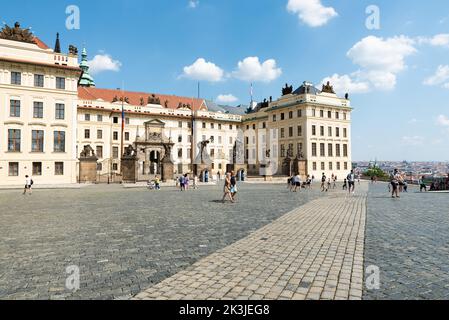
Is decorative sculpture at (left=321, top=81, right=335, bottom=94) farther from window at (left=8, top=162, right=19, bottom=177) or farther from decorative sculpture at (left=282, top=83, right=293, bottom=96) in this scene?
window at (left=8, top=162, right=19, bottom=177)

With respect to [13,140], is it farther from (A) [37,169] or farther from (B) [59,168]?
(B) [59,168]

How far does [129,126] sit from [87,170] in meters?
23.2

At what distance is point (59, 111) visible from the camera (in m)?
38.3

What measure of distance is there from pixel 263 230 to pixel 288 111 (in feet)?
173

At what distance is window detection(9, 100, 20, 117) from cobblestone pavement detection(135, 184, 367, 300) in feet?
126

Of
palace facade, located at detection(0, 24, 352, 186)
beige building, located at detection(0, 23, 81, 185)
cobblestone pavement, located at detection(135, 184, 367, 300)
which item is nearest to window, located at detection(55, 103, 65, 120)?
beige building, located at detection(0, 23, 81, 185)

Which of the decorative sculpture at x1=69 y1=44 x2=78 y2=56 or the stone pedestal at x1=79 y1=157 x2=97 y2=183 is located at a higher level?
the decorative sculpture at x1=69 y1=44 x2=78 y2=56

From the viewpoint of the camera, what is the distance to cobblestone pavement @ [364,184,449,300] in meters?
4.46

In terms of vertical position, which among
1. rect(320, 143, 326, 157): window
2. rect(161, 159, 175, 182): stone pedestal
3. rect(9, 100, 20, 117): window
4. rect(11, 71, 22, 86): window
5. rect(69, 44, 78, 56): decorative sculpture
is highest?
rect(69, 44, 78, 56): decorative sculpture

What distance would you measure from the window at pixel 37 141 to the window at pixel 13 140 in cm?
149
